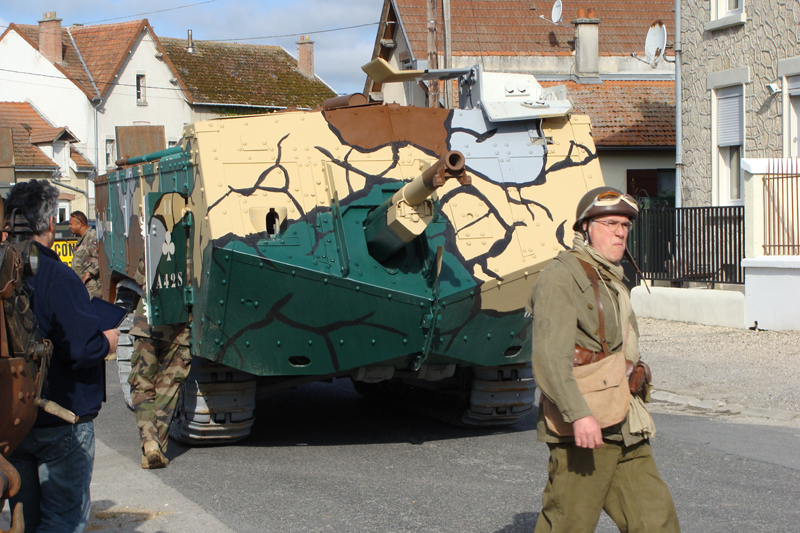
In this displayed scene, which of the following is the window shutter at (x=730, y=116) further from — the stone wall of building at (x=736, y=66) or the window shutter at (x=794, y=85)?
the window shutter at (x=794, y=85)

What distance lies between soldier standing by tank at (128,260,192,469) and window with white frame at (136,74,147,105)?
37258 mm

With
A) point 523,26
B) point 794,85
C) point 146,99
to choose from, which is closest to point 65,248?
point 794,85

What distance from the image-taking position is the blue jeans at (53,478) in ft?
12.2

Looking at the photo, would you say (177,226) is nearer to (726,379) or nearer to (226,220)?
(226,220)

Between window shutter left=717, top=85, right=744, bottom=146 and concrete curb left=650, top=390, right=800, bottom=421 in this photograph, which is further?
window shutter left=717, top=85, right=744, bottom=146

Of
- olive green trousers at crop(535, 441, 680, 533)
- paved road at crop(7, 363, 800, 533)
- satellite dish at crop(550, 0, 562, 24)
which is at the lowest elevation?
paved road at crop(7, 363, 800, 533)

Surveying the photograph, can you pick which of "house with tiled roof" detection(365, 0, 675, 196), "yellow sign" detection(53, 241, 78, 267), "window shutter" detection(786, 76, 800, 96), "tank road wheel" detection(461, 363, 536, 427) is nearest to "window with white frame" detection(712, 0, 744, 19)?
"window shutter" detection(786, 76, 800, 96)

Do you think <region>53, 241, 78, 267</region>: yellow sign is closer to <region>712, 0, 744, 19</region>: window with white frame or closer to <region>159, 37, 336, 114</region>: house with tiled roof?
<region>712, 0, 744, 19</region>: window with white frame

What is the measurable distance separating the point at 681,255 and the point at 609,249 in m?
11.4

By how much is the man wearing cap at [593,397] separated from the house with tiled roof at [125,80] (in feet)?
121

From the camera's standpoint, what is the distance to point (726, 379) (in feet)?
30.9

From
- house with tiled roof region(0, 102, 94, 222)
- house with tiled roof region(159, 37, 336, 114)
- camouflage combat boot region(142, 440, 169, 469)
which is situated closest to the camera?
camouflage combat boot region(142, 440, 169, 469)

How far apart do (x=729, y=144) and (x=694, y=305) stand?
357 centimetres

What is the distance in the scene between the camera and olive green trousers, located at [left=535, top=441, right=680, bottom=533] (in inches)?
143
